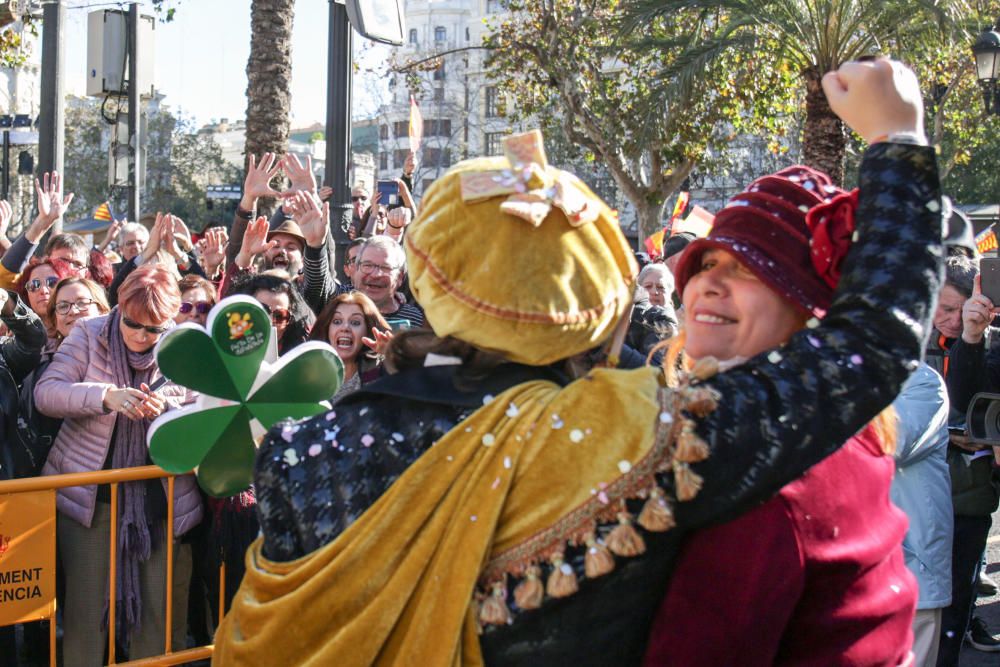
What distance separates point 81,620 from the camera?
438 cm

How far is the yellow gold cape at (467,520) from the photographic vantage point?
5.06 feet

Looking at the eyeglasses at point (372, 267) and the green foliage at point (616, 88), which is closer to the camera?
the eyeglasses at point (372, 267)

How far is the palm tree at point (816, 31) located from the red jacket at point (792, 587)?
471 inches

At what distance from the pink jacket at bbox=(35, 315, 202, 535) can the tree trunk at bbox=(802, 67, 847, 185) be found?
1029cm

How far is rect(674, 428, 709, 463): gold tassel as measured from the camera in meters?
1.49

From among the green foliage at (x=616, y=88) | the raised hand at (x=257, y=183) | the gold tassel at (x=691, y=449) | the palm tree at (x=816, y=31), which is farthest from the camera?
the green foliage at (x=616, y=88)

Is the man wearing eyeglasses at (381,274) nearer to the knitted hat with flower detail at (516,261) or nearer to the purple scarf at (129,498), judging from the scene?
the purple scarf at (129,498)

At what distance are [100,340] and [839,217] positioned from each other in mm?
3687

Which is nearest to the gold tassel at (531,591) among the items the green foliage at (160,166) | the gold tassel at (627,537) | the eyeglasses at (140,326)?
the gold tassel at (627,537)

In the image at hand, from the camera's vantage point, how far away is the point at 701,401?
1.52 m

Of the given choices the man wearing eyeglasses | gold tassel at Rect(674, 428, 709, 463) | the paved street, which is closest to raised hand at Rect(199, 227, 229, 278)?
the man wearing eyeglasses

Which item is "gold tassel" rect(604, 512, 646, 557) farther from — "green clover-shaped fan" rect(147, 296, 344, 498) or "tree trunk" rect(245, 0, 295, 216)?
"tree trunk" rect(245, 0, 295, 216)

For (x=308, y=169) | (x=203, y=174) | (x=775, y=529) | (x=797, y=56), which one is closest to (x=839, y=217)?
(x=775, y=529)

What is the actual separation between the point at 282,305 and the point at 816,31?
9799 mm
